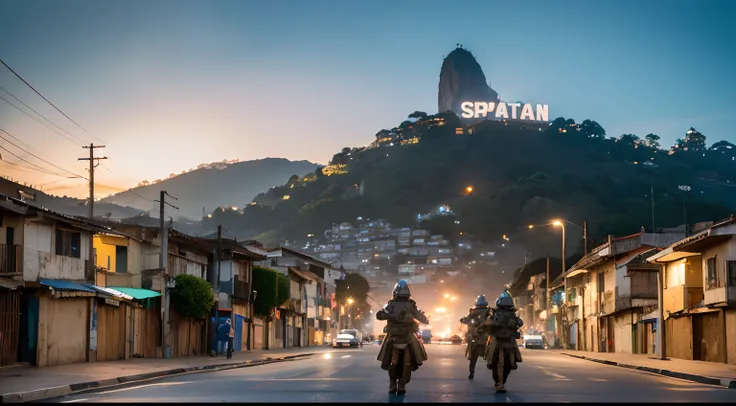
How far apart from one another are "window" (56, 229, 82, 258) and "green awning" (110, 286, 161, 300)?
3817 millimetres

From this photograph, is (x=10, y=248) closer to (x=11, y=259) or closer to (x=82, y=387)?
(x=11, y=259)

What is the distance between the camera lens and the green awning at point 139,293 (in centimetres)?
3963

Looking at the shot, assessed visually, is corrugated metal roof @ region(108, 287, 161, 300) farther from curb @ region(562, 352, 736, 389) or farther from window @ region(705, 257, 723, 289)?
window @ region(705, 257, 723, 289)

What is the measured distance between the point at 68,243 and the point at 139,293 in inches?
234

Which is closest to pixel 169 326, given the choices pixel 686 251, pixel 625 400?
pixel 686 251

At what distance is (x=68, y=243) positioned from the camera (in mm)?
35438

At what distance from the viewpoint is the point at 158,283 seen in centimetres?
4331

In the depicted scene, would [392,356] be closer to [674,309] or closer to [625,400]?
[625,400]

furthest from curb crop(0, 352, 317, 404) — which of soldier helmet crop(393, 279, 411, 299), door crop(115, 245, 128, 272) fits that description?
door crop(115, 245, 128, 272)

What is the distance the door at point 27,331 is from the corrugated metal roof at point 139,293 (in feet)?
24.6

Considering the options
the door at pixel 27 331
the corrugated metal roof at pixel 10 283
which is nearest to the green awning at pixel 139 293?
the door at pixel 27 331

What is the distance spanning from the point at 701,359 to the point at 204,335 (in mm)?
26646

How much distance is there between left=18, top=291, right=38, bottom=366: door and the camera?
31.3 meters

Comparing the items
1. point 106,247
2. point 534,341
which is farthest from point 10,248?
point 534,341
